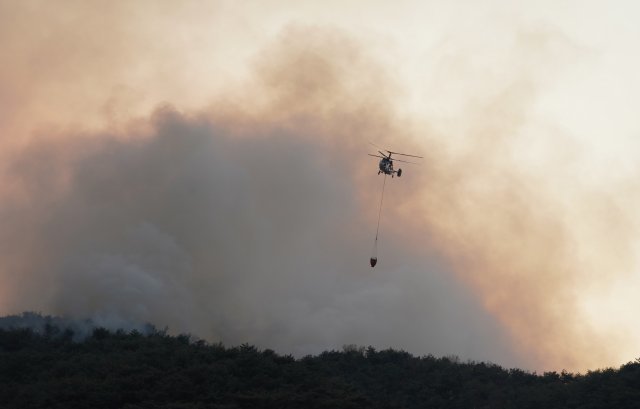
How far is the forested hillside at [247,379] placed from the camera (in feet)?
294

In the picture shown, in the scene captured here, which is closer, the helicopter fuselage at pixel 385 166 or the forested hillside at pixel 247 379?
the forested hillside at pixel 247 379

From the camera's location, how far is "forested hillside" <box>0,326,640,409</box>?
3524 inches

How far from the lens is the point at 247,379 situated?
101 metres

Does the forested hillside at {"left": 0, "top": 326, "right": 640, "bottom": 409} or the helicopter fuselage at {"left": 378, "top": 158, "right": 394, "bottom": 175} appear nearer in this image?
the forested hillside at {"left": 0, "top": 326, "right": 640, "bottom": 409}

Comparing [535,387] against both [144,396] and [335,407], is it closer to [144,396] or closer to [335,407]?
[335,407]

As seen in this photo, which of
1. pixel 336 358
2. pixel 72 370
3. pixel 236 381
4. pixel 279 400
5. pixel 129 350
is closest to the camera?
pixel 279 400

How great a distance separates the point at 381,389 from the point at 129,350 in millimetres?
32260

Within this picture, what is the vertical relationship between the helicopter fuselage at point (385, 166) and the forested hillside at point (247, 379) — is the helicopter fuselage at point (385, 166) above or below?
above

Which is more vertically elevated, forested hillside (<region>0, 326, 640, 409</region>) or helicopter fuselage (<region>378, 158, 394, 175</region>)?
helicopter fuselage (<region>378, 158, 394, 175</region>)

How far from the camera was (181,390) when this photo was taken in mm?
91625

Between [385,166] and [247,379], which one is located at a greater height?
[385,166]

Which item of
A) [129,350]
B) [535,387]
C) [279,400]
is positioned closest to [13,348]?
[129,350]

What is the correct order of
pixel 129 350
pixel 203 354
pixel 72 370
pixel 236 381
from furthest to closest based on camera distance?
pixel 129 350 → pixel 203 354 → pixel 72 370 → pixel 236 381

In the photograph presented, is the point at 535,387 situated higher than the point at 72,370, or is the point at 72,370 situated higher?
the point at 535,387
